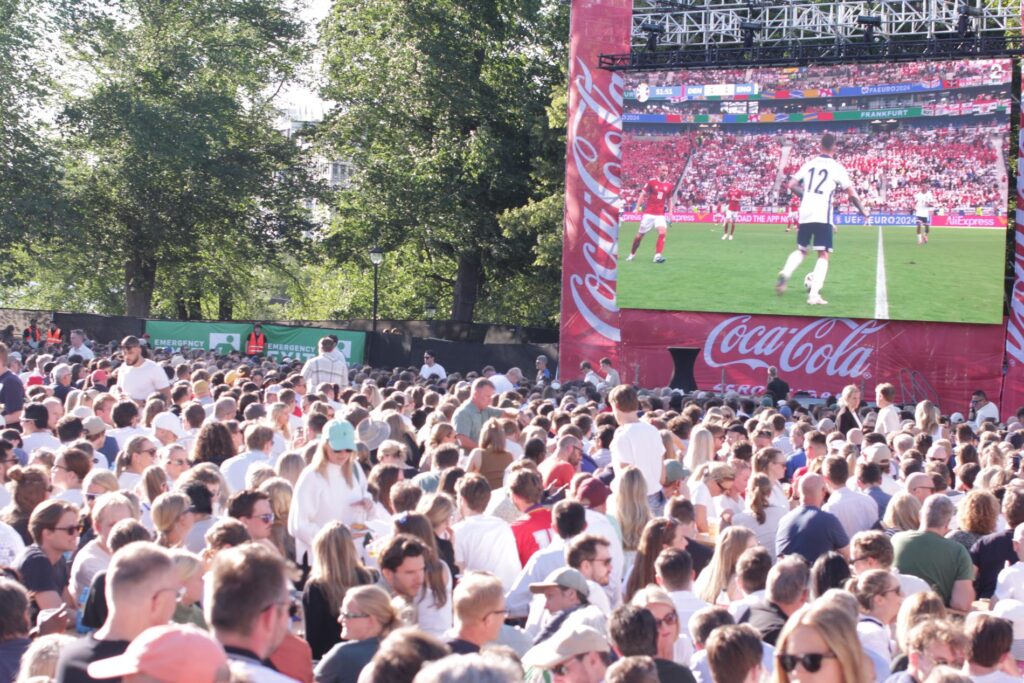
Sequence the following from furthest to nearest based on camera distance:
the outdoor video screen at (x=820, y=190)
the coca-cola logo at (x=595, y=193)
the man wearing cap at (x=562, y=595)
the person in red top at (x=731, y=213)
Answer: the coca-cola logo at (x=595, y=193) → the person in red top at (x=731, y=213) → the outdoor video screen at (x=820, y=190) → the man wearing cap at (x=562, y=595)

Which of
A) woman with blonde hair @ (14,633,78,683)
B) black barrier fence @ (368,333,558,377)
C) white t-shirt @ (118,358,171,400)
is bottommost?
woman with blonde hair @ (14,633,78,683)

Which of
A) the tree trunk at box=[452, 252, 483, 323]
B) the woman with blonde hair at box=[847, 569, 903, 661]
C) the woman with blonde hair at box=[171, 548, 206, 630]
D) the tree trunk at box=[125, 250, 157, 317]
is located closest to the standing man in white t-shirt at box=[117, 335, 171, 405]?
the woman with blonde hair at box=[171, 548, 206, 630]

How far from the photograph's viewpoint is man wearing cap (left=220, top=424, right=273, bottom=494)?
8672mm

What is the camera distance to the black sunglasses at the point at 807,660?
14.4ft

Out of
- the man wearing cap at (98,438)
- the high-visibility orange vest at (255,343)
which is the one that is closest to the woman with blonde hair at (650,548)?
the man wearing cap at (98,438)

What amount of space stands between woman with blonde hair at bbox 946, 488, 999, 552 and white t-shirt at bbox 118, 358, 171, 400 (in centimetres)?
748

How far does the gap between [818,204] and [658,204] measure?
293 centimetres

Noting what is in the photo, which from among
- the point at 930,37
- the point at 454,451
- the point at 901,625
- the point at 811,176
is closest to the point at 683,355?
the point at 811,176

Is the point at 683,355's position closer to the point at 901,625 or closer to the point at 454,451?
the point at 454,451

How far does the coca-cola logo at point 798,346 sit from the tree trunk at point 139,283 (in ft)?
68.4

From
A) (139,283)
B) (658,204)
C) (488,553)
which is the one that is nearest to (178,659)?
(488,553)

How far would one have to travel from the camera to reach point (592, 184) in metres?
26.0

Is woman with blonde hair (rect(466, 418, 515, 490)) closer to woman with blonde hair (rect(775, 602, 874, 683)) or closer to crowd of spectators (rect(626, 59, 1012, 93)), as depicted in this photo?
woman with blonde hair (rect(775, 602, 874, 683))

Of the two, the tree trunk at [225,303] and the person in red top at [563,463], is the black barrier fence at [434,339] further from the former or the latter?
the person in red top at [563,463]
